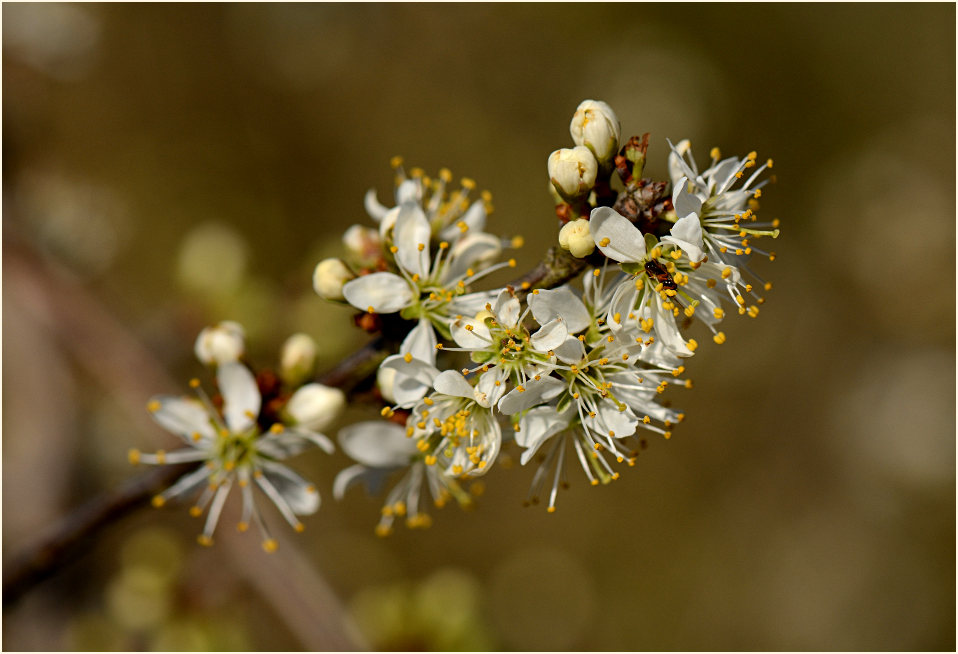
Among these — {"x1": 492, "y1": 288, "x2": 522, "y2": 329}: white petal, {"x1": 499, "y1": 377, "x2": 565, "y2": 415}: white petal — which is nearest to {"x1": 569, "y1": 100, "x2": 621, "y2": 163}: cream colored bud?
{"x1": 492, "y1": 288, "x2": 522, "y2": 329}: white petal

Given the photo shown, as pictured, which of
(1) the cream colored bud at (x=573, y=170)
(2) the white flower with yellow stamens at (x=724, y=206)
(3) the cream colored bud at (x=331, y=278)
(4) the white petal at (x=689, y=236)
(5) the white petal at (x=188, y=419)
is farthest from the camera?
(5) the white petal at (x=188, y=419)

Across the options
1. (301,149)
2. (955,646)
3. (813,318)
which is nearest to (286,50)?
(301,149)

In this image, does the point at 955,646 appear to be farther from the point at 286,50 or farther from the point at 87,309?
the point at 286,50

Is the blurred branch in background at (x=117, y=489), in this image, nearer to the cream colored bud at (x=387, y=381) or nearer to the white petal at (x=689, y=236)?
the cream colored bud at (x=387, y=381)

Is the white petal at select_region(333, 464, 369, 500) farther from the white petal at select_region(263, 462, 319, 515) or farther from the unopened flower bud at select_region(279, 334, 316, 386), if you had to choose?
the unopened flower bud at select_region(279, 334, 316, 386)

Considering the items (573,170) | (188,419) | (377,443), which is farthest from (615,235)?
(188,419)

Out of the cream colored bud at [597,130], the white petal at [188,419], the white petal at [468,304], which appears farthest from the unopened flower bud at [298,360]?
the cream colored bud at [597,130]

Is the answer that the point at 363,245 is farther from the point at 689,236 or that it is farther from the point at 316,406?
Answer: the point at 689,236

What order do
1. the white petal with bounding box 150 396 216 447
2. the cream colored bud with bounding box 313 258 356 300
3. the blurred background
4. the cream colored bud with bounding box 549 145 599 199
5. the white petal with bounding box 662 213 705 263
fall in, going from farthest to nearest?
the blurred background → the white petal with bounding box 150 396 216 447 → the cream colored bud with bounding box 313 258 356 300 → the cream colored bud with bounding box 549 145 599 199 → the white petal with bounding box 662 213 705 263
